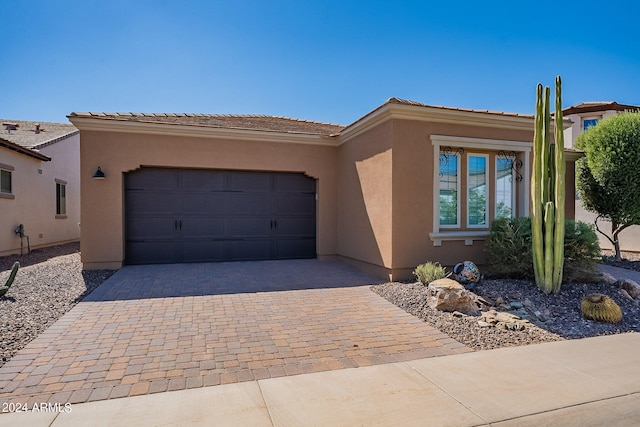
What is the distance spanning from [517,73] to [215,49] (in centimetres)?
808

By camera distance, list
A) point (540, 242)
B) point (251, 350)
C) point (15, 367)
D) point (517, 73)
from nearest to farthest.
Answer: point (15, 367)
point (251, 350)
point (540, 242)
point (517, 73)

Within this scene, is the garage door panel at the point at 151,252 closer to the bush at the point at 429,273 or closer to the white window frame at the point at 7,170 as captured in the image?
the white window frame at the point at 7,170

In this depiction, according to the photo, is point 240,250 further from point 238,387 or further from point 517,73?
point 517,73

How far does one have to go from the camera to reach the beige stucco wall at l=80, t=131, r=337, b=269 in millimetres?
8680

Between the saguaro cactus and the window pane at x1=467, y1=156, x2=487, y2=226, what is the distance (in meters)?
1.90

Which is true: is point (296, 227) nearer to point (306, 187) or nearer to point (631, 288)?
point (306, 187)

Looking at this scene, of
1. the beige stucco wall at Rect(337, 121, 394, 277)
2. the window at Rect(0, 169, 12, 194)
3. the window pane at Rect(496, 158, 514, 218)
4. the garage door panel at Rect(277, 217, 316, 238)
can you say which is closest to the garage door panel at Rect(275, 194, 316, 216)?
the garage door panel at Rect(277, 217, 316, 238)

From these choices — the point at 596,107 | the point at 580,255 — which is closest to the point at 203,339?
the point at 580,255

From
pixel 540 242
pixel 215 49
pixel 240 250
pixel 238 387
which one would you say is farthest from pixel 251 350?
pixel 215 49

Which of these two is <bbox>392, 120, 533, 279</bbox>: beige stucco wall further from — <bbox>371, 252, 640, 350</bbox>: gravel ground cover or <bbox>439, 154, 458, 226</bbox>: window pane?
<bbox>371, 252, 640, 350</bbox>: gravel ground cover

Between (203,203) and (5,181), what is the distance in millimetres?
7214

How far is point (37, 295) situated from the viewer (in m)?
6.27

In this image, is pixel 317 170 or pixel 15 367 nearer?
pixel 15 367

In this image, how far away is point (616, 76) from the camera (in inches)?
429
